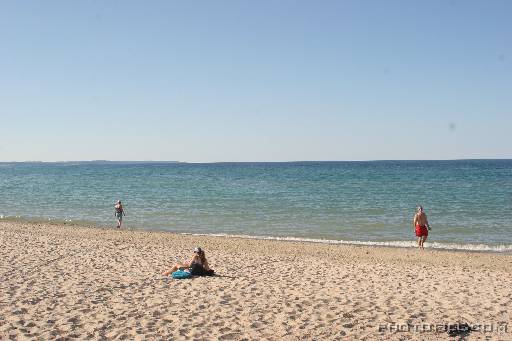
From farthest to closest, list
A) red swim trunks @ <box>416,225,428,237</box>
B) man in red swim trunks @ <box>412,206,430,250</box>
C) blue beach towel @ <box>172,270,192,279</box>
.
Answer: red swim trunks @ <box>416,225,428,237</box> → man in red swim trunks @ <box>412,206,430,250</box> → blue beach towel @ <box>172,270,192,279</box>

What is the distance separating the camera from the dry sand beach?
752 centimetres

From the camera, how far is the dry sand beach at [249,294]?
752 centimetres

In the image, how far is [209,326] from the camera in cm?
769

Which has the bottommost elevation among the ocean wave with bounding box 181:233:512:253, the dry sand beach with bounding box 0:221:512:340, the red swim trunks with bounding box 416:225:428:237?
the ocean wave with bounding box 181:233:512:253

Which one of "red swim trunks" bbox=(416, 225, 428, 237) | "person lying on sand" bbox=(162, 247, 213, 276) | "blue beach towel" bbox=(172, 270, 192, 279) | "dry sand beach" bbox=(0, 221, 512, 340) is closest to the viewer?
"dry sand beach" bbox=(0, 221, 512, 340)

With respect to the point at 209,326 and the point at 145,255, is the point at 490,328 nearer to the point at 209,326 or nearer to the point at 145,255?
the point at 209,326

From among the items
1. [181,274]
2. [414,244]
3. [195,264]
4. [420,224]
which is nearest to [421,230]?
[420,224]

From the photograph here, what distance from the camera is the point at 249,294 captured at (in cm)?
985

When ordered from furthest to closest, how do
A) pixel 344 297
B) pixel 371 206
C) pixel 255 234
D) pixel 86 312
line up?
pixel 371 206, pixel 255 234, pixel 344 297, pixel 86 312

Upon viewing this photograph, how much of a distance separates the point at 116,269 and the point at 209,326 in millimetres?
5484

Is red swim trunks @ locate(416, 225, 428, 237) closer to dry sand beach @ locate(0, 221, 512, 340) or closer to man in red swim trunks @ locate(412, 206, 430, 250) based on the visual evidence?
man in red swim trunks @ locate(412, 206, 430, 250)

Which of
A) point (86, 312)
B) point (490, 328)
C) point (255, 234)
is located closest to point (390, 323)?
point (490, 328)

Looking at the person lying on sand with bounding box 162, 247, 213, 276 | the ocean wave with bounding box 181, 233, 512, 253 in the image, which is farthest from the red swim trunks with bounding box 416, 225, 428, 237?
the person lying on sand with bounding box 162, 247, 213, 276

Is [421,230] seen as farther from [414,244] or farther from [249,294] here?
[249,294]
